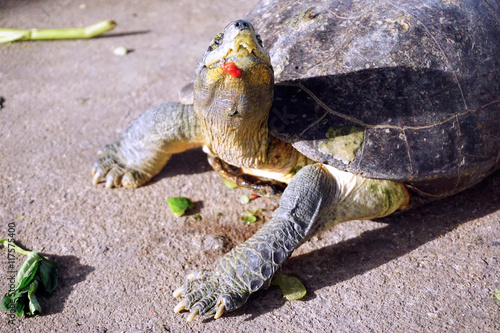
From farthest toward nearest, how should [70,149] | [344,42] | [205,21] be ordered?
[205,21] < [70,149] < [344,42]

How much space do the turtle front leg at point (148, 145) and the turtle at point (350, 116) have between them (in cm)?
38

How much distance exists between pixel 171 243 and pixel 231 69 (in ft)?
4.72

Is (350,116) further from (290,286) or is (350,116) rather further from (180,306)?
(180,306)

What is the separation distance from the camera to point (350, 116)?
3141mm

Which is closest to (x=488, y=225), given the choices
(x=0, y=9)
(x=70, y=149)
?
(x=70, y=149)

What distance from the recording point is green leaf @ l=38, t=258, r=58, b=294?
3.11 metres

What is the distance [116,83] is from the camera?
5402mm

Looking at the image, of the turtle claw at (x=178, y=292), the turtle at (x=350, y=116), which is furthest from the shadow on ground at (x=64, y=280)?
the turtle at (x=350, y=116)

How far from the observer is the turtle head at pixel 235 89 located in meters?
2.70

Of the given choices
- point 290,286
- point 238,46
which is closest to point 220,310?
point 290,286

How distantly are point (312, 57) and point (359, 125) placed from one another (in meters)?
0.59

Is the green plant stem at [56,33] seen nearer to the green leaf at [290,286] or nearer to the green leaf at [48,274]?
the green leaf at [48,274]

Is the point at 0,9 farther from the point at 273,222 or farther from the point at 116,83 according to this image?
the point at 273,222

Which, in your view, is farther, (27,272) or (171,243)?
(171,243)
